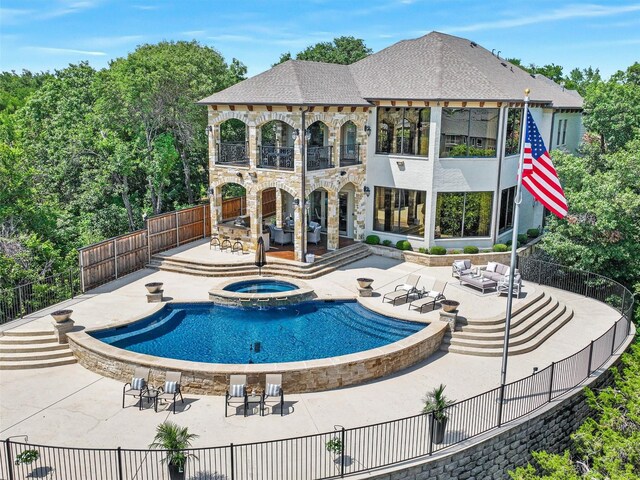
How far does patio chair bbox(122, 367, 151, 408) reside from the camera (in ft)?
49.2

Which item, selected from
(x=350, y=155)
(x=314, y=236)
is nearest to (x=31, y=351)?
(x=314, y=236)

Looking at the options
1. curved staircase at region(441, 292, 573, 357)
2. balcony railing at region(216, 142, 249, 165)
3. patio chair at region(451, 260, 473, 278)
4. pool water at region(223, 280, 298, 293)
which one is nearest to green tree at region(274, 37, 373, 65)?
balcony railing at region(216, 142, 249, 165)

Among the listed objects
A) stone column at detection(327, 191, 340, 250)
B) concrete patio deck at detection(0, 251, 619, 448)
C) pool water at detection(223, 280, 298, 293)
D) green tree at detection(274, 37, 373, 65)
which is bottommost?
concrete patio deck at detection(0, 251, 619, 448)

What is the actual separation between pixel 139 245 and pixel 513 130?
20172 mm

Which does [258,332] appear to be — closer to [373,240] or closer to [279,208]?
[279,208]

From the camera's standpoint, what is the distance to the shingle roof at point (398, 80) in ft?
84.7

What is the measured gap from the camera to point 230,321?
66.7 ft

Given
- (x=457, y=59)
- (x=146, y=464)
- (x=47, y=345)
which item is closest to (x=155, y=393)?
(x=146, y=464)

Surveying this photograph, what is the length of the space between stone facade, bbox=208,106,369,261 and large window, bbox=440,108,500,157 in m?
4.26

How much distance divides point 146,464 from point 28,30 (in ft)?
109

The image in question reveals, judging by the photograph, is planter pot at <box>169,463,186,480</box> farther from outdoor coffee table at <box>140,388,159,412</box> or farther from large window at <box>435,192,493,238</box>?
large window at <box>435,192,493,238</box>

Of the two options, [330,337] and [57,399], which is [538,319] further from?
[57,399]

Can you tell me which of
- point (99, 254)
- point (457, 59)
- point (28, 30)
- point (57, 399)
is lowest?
point (57, 399)

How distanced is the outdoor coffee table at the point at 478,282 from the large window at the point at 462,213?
4620 mm
